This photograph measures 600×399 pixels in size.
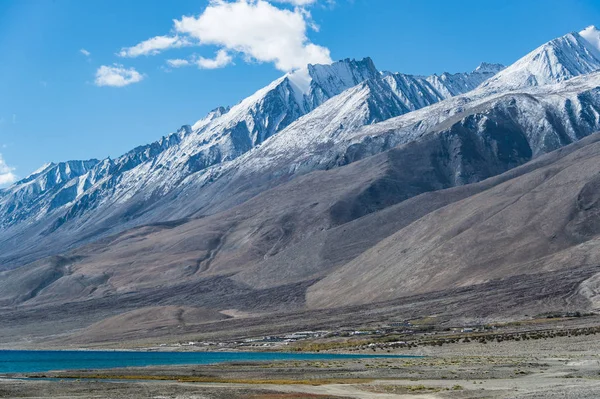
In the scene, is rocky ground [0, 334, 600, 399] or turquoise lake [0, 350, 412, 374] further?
turquoise lake [0, 350, 412, 374]

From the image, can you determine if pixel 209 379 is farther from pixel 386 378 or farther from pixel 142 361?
pixel 142 361

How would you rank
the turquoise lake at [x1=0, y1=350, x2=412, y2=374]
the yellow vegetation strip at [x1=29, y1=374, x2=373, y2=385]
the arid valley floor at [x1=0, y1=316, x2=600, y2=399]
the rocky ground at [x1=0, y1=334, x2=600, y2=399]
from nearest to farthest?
1. the rocky ground at [x1=0, y1=334, x2=600, y2=399]
2. the arid valley floor at [x1=0, y1=316, x2=600, y2=399]
3. the yellow vegetation strip at [x1=29, y1=374, x2=373, y2=385]
4. the turquoise lake at [x1=0, y1=350, x2=412, y2=374]

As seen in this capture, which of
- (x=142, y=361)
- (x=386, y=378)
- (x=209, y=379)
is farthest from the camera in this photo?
(x=142, y=361)

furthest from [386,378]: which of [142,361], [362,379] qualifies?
[142,361]

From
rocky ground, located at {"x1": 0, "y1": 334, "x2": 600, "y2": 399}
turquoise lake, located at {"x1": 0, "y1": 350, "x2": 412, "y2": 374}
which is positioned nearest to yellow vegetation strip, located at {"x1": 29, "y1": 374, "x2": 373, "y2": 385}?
rocky ground, located at {"x1": 0, "y1": 334, "x2": 600, "y2": 399}

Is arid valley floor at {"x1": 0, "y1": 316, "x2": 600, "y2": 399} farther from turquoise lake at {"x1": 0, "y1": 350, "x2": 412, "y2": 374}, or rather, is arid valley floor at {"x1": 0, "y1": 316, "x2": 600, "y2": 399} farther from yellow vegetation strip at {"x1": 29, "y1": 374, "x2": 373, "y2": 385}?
turquoise lake at {"x1": 0, "y1": 350, "x2": 412, "y2": 374}

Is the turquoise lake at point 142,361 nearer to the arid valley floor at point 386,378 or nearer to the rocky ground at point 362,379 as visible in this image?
the arid valley floor at point 386,378

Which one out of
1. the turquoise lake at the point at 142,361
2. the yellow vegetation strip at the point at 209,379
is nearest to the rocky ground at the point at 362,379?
the yellow vegetation strip at the point at 209,379

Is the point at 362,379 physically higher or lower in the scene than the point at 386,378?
higher

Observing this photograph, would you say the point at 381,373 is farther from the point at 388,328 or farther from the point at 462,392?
the point at 388,328

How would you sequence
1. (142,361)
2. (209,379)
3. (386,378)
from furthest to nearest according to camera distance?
(142,361) < (209,379) < (386,378)

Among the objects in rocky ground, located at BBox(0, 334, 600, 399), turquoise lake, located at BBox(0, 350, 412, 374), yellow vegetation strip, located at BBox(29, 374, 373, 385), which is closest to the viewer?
rocky ground, located at BBox(0, 334, 600, 399)

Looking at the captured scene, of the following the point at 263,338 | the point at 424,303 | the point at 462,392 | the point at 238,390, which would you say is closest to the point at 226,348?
the point at 263,338

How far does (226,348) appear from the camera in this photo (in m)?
160
